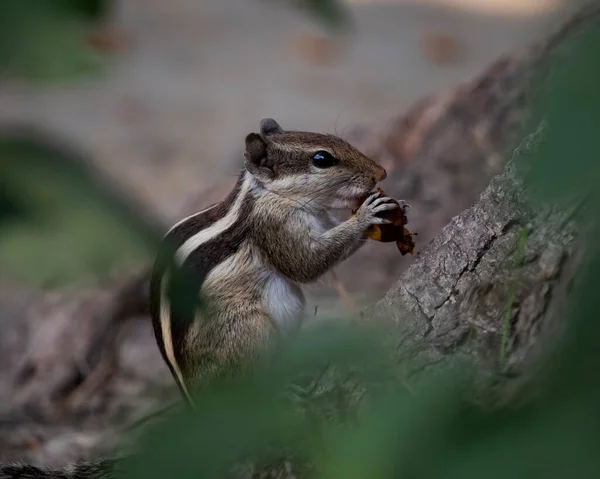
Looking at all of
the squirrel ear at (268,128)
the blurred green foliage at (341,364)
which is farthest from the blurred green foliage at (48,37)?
the squirrel ear at (268,128)

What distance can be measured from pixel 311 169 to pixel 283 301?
342mm

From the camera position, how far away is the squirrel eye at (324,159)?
7.74ft

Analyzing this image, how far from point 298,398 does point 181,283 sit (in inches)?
7.9

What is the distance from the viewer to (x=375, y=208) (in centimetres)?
227

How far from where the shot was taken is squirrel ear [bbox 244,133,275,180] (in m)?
2.35

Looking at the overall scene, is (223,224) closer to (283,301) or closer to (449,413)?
(283,301)

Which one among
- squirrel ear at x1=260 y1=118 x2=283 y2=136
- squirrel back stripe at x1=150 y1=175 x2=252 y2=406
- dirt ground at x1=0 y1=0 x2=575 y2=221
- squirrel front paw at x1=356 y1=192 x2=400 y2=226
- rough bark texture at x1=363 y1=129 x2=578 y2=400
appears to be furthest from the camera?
dirt ground at x1=0 y1=0 x2=575 y2=221

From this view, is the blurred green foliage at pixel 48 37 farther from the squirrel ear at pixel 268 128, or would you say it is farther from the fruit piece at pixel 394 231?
the squirrel ear at pixel 268 128

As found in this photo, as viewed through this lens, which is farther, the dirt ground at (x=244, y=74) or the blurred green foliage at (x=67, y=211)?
the dirt ground at (x=244, y=74)

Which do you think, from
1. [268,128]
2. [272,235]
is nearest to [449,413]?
[272,235]

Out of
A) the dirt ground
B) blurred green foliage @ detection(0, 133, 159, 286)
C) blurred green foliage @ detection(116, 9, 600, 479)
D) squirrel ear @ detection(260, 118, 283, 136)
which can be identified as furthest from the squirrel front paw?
the dirt ground

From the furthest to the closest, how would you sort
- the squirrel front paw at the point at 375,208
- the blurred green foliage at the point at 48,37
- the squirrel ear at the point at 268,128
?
the squirrel ear at the point at 268,128 → the squirrel front paw at the point at 375,208 → the blurred green foliage at the point at 48,37

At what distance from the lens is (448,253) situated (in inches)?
64.1

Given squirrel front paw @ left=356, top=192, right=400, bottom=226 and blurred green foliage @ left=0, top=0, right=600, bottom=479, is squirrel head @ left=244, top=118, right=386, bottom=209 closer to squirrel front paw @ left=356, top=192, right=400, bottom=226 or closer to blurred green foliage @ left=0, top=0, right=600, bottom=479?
squirrel front paw @ left=356, top=192, right=400, bottom=226
